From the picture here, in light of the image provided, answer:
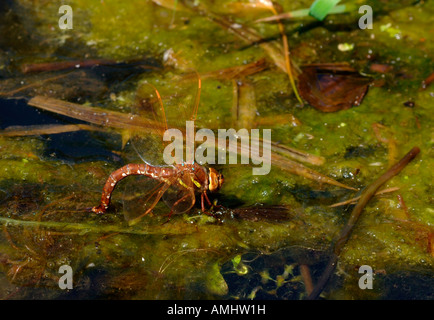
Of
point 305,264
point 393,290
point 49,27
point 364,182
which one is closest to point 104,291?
point 305,264

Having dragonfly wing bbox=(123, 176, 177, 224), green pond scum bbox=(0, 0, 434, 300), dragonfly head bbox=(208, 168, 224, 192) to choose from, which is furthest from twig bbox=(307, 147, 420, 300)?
dragonfly wing bbox=(123, 176, 177, 224)

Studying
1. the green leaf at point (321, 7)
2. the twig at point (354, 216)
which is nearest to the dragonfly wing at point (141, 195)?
the twig at point (354, 216)

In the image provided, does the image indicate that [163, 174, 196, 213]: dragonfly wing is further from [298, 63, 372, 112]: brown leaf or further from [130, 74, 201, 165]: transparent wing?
[298, 63, 372, 112]: brown leaf

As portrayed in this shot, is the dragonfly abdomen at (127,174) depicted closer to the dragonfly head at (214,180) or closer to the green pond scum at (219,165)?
the green pond scum at (219,165)

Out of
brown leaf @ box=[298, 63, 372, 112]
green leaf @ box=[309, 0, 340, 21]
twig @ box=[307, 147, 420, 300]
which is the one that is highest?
green leaf @ box=[309, 0, 340, 21]

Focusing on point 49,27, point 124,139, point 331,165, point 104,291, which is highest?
point 49,27

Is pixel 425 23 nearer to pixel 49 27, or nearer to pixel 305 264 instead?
pixel 305 264

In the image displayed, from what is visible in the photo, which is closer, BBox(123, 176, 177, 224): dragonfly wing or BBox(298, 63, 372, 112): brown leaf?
BBox(123, 176, 177, 224): dragonfly wing

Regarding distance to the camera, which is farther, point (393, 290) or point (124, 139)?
point (124, 139)
